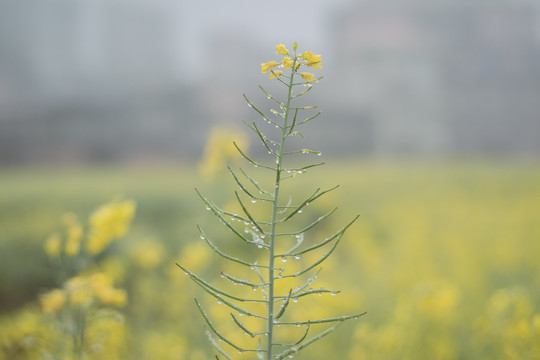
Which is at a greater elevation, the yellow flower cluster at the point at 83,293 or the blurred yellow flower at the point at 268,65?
the blurred yellow flower at the point at 268,65

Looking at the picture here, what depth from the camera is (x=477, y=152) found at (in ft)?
64.2

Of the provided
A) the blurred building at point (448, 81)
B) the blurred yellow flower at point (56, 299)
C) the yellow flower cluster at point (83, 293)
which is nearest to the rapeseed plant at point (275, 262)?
the yellow flower cluster at point (83, 293)

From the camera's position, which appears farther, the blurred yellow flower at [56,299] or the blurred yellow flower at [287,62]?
the blurred yellow flower at [56,299]

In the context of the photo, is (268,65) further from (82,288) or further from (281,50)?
(82,288)

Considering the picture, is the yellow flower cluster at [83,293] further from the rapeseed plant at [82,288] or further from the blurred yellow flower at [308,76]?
the blurred yellow flower at [308,76]

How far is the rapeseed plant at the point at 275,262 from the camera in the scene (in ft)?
2.52

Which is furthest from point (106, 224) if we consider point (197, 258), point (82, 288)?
point (197, 258)

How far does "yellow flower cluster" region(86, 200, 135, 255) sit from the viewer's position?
1575 millimetres

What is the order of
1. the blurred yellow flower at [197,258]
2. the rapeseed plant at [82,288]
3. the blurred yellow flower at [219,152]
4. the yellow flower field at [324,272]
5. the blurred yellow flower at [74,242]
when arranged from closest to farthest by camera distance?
the rapeseed plant at [82,288], the blurred yellow flower at [74,242], the yellow flower field at [324,272], the blurred yellow flower at [219,152], the blurred yellow flower at [197,258]

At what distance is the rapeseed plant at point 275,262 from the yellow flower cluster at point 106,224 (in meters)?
0.38

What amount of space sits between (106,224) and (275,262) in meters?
0.83

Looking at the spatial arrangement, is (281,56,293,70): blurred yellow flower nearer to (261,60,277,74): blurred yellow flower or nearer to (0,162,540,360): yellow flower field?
(261,60,277,74): blurred yellow flower

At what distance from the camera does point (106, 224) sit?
5.19ft

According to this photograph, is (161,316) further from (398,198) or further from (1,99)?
(1,99)
